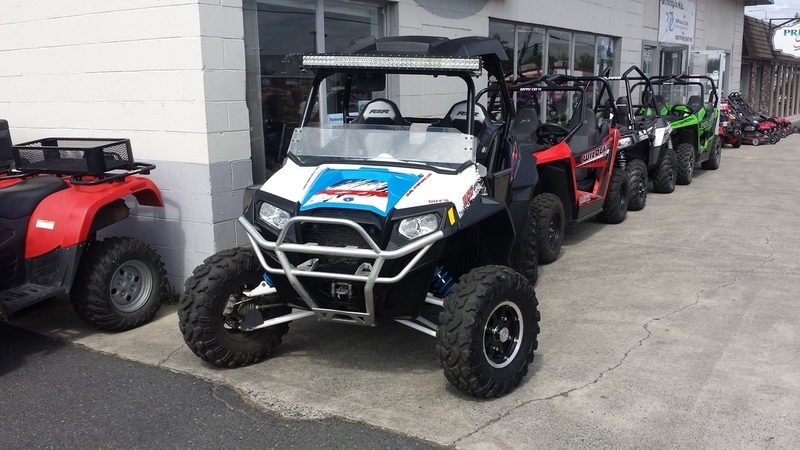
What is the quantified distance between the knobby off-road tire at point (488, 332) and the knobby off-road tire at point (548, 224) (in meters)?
2.26

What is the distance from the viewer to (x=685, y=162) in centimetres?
1139

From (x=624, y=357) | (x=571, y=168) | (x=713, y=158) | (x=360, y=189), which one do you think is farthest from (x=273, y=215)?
(x=713, y=158)

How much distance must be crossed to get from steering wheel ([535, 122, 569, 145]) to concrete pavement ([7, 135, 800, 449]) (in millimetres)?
1248

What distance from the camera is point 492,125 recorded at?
5359 mm

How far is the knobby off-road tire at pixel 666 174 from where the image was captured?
418 inches

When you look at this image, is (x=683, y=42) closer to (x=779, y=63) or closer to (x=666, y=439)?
(x=779, y=63)

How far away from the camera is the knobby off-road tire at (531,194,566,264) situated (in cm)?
659

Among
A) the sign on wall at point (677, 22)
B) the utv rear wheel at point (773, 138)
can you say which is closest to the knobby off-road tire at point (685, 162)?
the sign on wall at point (677, 22)

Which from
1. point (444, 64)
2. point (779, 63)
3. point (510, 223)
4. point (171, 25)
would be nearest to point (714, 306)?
point (510, 223)

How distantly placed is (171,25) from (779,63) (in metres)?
28.0

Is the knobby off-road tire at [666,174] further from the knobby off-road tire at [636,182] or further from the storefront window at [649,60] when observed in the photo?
the storefront window at [649,60]

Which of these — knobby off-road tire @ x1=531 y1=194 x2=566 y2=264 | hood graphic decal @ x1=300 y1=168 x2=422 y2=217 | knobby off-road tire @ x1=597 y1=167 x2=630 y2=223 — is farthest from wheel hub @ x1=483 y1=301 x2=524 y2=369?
knobby off-road tire @ x1=597 y1=167 x2=630 y2=223

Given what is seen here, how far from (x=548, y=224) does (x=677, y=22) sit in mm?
11998

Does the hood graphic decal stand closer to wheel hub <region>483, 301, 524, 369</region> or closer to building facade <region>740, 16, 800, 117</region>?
wheel hub <region>483, 301, 524, 369</region>
